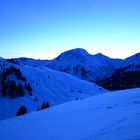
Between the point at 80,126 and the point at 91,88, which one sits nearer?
the point at 80,126

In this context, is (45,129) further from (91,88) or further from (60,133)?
(91,88)

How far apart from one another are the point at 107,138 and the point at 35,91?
9660cm

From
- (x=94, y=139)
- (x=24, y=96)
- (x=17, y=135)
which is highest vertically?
(x=94, y=139)

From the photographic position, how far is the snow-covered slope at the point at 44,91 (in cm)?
8462

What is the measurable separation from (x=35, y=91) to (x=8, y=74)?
14.6m

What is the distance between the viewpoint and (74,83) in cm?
12331

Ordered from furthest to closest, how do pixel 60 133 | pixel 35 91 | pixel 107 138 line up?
1. pixel 35 91
2. pixel 60 133
3. pixel 107 138

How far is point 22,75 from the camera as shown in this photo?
111 m

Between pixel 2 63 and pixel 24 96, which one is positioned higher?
pixel 2 63

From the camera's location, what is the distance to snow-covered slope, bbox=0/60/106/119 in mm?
84625

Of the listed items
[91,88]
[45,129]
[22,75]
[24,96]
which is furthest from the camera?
[91,88]

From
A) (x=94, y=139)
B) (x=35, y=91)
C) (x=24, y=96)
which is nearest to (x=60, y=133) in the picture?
(x=94, y=139)

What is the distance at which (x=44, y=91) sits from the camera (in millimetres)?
104688

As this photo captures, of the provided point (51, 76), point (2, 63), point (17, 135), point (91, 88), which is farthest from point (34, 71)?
point (17, 135)
